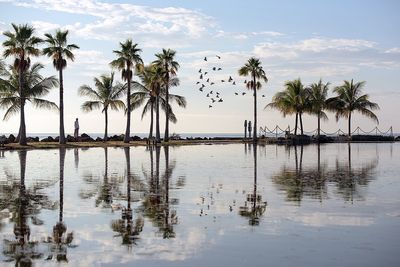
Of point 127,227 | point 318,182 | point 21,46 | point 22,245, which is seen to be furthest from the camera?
point 21,46

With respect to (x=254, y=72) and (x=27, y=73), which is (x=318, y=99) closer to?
(x=254, y=72)

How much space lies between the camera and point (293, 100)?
76.1m

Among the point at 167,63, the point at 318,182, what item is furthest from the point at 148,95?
the point at 318,182

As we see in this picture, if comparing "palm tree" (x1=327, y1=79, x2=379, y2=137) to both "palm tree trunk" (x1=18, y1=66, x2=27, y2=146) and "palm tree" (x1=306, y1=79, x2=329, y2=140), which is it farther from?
"palm tree trunk" (x1=18, y1=66, x2=27, y2=146)

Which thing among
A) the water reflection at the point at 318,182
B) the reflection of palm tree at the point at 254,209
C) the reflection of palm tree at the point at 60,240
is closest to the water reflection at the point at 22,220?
the reflection of palm tree at the point at 60,240

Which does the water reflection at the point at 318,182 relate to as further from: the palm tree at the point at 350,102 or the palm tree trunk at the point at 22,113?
the palm tree at the point at 350,102

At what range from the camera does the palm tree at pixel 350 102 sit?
81.7m

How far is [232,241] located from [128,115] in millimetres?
51579

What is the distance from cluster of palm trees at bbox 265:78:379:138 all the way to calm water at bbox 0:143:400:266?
5779cm

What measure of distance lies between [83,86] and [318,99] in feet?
114

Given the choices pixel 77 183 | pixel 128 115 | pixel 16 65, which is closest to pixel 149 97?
pixel 128 115

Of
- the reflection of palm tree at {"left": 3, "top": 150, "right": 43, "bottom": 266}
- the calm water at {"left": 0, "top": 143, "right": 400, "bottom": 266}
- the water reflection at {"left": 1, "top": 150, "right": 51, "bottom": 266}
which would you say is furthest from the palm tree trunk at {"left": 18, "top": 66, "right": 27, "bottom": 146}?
the reflection of palm tree at {"left": 3, "top": 150, "right": 43, "bottom": 266}

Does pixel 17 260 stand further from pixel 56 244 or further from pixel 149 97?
pixel 149 97

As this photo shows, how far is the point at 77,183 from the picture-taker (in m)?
18.2
